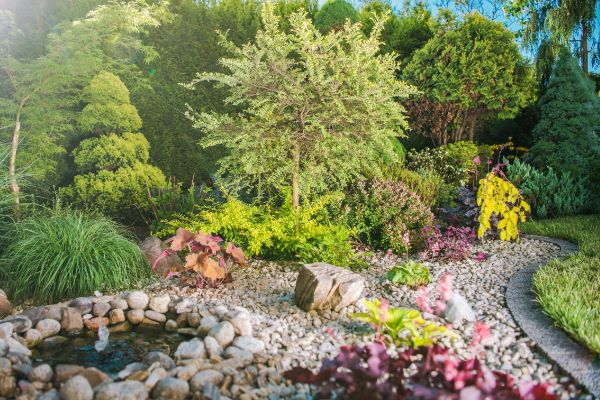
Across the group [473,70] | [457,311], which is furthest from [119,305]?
[473,70]

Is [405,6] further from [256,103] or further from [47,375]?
[47,375]

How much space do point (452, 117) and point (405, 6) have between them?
560 cm

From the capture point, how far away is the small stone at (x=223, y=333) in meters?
3.41

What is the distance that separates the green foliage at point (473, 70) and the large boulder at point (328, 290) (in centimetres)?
589

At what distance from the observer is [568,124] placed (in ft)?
29.4

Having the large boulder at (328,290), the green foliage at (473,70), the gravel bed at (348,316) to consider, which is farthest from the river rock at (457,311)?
the green foliage at (473,70)

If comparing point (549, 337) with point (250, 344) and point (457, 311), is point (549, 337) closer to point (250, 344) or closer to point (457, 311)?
point (457, 311)

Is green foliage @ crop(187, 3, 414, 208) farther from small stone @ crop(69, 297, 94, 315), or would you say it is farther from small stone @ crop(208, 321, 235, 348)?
small stone @ crop(208, 321, 235, 348)

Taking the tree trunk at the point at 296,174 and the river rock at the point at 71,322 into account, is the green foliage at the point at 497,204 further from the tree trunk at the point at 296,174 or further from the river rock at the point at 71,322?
the river rock at the point at 71,322

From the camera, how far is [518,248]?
5797mm

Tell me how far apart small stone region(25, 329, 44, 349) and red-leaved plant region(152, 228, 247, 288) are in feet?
3.67

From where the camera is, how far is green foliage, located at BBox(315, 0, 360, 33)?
840cm

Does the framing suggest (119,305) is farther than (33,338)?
Yes

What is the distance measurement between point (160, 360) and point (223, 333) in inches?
Result: 19.0
